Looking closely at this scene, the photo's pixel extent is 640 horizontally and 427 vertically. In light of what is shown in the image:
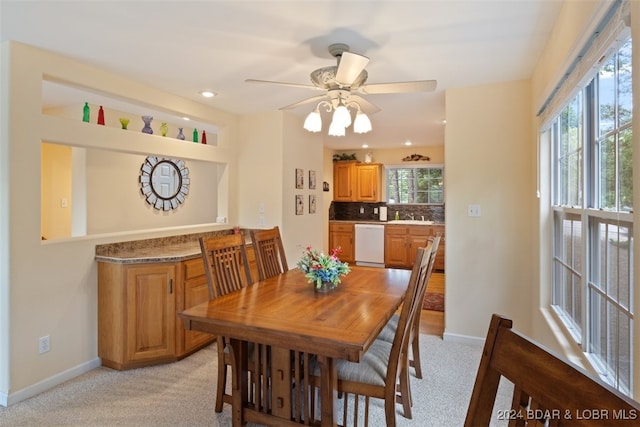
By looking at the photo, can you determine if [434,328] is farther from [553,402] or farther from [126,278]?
[553,402]

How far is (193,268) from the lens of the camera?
10.1 feet

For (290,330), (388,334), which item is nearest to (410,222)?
(388,334)

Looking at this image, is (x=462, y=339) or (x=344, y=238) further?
(x=344, y=238)

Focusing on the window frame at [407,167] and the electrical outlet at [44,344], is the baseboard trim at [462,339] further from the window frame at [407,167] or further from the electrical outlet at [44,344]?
the window frame at [407,167]

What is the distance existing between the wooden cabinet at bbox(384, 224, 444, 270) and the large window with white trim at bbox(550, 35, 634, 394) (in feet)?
13.8

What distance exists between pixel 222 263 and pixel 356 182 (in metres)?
5.42

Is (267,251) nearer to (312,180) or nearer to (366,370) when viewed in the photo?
(366,370)

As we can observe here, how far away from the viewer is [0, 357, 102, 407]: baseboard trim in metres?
2.29

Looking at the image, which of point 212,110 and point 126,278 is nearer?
point 126,278

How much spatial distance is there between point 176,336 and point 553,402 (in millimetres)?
2855

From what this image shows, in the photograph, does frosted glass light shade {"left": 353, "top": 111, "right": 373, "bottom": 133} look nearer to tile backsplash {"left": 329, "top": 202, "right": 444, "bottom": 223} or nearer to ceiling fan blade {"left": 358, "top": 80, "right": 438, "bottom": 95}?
ceiling fan blade {"left": 358, "top": 80, "right": 438, "bottom": 95}

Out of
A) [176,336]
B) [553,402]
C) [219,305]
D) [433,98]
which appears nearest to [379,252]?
[433,98]

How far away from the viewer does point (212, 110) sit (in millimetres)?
3930

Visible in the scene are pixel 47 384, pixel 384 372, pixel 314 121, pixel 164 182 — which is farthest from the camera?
pixel 164 182
